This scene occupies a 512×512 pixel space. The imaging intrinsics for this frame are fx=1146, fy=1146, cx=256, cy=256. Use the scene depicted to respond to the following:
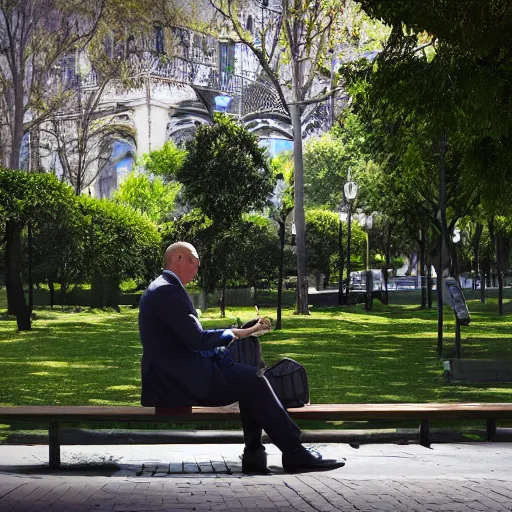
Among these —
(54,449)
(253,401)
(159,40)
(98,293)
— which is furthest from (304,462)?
(159,40)

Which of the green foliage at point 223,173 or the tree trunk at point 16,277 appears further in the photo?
the green foliage at point 223,173

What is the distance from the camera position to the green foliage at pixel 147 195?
4156 cm

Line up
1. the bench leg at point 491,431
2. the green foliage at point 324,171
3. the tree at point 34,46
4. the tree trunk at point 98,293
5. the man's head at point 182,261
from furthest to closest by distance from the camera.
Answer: the green foliage at point 324,171 → the tree trunk at point 98,293 → the tree at point 34,46 → the bench leg at point 491,431 → the man's head at point 182,261

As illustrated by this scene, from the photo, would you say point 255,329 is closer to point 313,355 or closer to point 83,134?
point 313,355

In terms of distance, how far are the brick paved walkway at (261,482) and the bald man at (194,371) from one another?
0.18 m

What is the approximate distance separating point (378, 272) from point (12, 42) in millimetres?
14380

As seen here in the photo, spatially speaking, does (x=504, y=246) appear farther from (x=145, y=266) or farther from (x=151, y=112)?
(x=145, y=266)

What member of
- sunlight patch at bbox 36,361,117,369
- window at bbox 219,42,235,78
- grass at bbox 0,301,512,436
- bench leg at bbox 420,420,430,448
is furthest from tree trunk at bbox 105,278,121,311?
bench leg at bbox 420,420,430,448

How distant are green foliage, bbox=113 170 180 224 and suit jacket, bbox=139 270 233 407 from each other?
35468mm

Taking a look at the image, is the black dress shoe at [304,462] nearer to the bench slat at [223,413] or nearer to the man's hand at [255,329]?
the bench slat at [223,413]

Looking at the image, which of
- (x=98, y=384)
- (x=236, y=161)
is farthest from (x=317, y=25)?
(x=98, y=384)

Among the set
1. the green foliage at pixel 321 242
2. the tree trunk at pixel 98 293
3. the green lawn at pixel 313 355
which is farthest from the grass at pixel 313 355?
the green foliage at pixel 321 242

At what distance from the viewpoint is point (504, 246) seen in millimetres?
44000

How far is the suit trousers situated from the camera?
543cm
